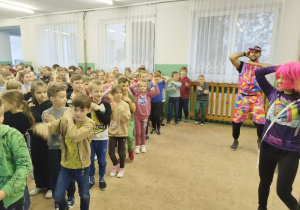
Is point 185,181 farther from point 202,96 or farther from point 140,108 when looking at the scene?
point 202,96

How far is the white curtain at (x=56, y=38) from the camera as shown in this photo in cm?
639

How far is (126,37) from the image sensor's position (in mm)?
5648

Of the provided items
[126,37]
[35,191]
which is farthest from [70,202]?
[126,37]

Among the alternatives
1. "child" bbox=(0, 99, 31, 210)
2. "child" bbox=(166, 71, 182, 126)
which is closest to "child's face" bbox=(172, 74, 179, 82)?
"child" bbox=(166, 71, 182, 126)

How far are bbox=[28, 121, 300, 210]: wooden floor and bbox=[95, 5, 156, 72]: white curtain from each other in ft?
8.71

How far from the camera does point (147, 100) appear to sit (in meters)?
3.14

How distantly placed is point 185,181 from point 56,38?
20.3 feet

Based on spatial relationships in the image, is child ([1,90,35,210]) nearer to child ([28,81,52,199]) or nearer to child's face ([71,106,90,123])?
child ([28,81,52,199])

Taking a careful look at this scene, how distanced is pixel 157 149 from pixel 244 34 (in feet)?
9.94

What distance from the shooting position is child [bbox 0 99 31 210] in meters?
1.06

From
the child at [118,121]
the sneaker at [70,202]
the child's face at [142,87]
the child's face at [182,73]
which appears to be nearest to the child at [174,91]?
the child's face at [182,73]

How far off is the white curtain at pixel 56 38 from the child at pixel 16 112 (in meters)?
5.22

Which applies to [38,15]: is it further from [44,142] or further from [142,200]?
[142,200]

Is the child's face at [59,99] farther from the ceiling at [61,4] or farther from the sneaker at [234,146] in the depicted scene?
the ceiling at [61,4]
